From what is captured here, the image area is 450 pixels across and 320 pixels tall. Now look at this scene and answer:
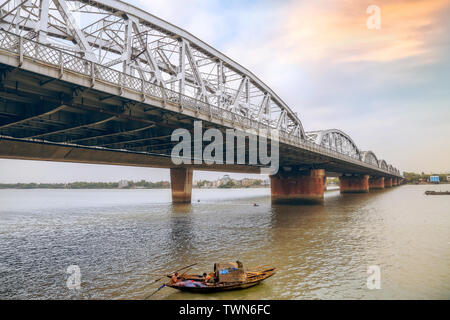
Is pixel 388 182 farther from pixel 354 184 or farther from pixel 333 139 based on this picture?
pixel 333 139

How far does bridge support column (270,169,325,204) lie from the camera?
64.5 meters

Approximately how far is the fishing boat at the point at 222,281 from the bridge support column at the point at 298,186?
169 ft

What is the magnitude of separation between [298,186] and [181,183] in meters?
28.0

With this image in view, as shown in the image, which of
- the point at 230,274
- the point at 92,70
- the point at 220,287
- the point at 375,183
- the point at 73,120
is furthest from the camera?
the point at 375,183

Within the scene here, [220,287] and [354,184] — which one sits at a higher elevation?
[354,184]

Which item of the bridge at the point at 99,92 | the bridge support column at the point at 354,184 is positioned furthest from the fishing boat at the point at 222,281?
the bridge support column at the point at 354,184

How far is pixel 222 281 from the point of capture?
12305 millimetres

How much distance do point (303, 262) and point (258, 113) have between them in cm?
2744

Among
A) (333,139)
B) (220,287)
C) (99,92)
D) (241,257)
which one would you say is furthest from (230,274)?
(333,139)

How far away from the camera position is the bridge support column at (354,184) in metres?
115

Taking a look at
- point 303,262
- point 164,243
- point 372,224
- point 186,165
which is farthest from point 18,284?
point 186,165

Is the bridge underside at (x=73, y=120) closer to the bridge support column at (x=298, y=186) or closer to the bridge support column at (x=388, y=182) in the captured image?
the bridge support column at (x=298, y=186)

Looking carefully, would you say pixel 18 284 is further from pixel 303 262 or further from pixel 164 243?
pixel 303 262
